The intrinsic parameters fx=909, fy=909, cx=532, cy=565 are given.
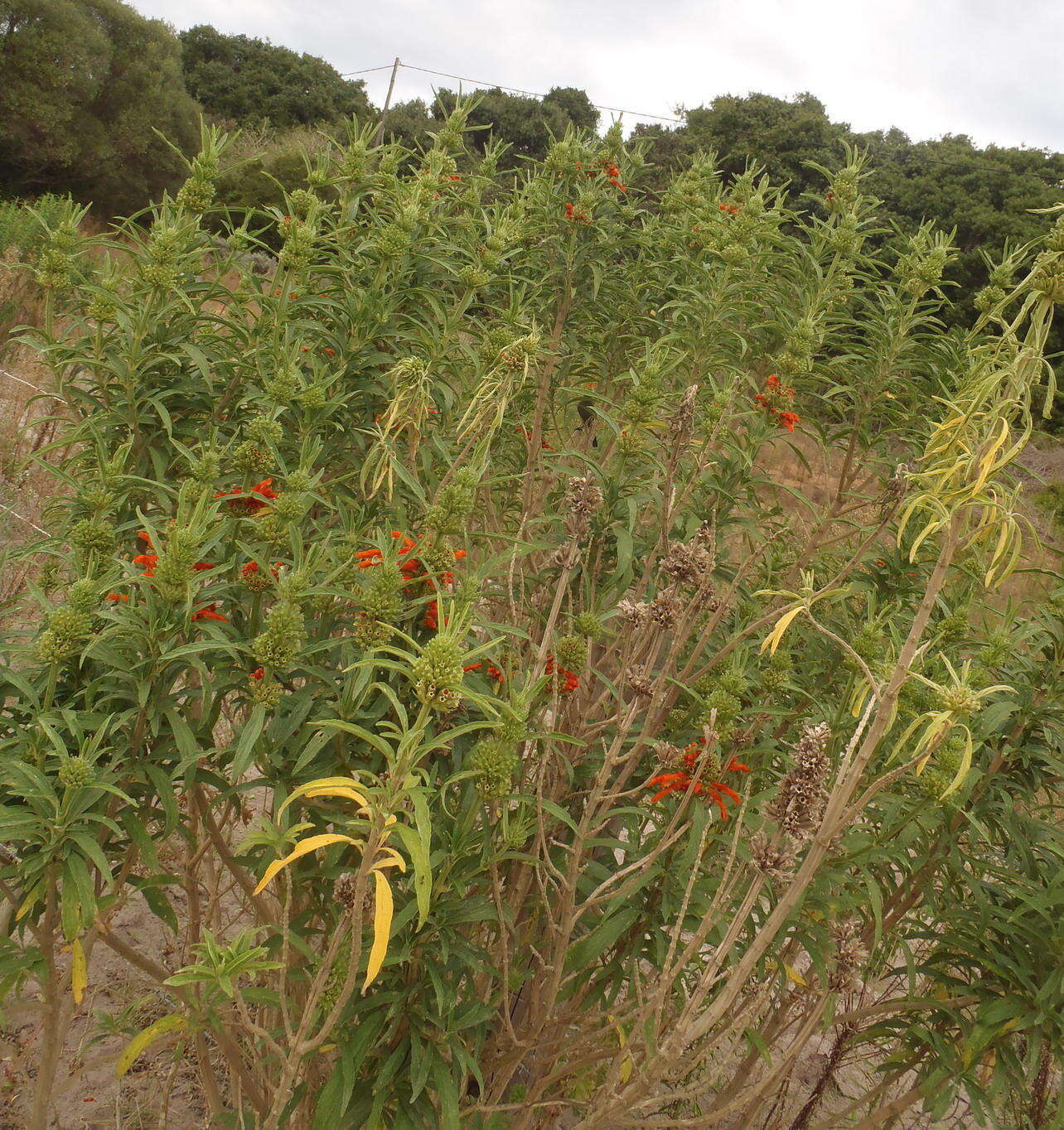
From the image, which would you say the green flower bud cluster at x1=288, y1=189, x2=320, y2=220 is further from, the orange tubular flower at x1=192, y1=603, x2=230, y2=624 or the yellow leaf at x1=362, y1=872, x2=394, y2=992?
the yellow leaf at x1=362, y1=872, x2=394, y2=992

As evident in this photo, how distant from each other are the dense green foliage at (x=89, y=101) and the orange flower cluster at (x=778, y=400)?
1423cm

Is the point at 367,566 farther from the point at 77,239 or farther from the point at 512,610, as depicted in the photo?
the point at 77,239

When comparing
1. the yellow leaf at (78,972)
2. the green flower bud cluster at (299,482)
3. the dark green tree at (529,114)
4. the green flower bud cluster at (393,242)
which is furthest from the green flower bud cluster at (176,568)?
the dark green tree at (529,114)

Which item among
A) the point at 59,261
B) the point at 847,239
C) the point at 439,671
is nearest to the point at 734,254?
the point at 847,239

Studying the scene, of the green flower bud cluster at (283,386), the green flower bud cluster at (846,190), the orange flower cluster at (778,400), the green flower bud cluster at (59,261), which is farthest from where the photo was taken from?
the green flower bud cluster at (846,190)

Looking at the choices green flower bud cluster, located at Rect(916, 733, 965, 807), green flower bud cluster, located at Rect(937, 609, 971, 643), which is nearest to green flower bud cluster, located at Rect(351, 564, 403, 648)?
green flower bud cluster, located at Rect(916, 733, 965, 807)

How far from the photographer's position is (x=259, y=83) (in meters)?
21.8

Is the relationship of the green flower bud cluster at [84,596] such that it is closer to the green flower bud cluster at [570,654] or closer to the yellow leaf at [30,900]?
the yellow leaf at [30,900]

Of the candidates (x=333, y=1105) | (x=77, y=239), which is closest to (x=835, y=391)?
(x=77, y=239)

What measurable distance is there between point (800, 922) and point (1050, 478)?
390 inches

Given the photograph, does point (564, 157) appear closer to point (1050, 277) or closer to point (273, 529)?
point (273, 529)

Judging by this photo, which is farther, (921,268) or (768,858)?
(921,268)

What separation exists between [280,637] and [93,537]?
0.39 m

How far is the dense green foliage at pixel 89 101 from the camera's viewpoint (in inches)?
510
